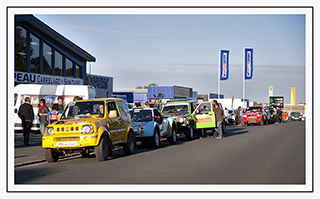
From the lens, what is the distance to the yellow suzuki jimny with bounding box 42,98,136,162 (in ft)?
38.8

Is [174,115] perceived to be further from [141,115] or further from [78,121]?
[78,121]

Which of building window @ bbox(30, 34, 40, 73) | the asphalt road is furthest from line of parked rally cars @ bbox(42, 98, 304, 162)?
building window @ bbox(30, 34, 40, 73)

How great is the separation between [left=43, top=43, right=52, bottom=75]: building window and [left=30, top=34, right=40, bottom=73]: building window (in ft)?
2.92

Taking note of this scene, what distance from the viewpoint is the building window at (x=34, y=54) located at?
3019 cm

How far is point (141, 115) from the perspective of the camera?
17297 millimetres

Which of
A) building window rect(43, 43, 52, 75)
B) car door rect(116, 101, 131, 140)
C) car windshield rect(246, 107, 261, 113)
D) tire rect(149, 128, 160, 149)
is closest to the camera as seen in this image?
car door rect(116, 101, 131, 140)

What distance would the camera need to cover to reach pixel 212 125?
69.7 feet

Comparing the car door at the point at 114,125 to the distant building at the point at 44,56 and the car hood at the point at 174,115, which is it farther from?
the distant building at the point at 44,56

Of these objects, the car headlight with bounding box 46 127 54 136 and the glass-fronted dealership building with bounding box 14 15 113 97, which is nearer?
the car headlight with bounding box 46 127 54 136

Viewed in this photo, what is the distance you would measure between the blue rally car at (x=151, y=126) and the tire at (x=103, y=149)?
3.64 m

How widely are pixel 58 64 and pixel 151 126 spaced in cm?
2039

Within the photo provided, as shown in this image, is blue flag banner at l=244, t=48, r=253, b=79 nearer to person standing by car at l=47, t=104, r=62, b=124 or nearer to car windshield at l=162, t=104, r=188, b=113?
car windshield at l=162, t=104, r=188, b=113

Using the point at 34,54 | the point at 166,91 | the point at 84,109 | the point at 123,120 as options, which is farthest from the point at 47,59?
the point at 166,91
